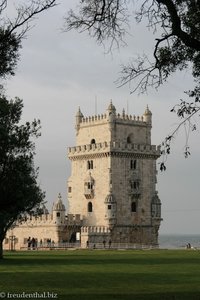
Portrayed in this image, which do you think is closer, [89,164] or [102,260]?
[102,260]

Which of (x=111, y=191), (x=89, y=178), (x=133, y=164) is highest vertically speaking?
(x=133, y=164)

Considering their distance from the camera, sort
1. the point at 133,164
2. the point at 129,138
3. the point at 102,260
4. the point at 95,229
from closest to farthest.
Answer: the point at 102,260 → the point at 95,229 → the point at 133,164 → the point at 129,138

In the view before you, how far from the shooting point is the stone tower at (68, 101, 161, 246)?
96.6 m

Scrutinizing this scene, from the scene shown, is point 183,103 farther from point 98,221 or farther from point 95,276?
point 98,221

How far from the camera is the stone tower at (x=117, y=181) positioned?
317 ft

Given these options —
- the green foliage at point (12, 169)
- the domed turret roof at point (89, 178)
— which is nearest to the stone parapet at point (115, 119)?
the domed turret roof at point (89, 178)

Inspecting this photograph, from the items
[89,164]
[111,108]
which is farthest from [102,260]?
[89,164]

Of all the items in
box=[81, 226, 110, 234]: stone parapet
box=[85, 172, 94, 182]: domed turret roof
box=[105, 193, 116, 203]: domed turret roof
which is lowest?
box=[81, 226, 110, 234]: stone parapet

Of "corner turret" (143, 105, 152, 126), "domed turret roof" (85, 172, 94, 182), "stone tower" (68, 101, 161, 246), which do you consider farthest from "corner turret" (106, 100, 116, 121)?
"domed turret roof" (85, 172, 94, 182)

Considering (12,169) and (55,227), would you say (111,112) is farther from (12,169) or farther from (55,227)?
(12,169)

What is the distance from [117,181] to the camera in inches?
3836

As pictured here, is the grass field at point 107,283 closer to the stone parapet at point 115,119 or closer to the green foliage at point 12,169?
the green foliage at point 12,169

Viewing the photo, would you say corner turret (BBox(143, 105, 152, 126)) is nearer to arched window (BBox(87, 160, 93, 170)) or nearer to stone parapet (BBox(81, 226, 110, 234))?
arched window (BBox(87, 160, 93, 170))

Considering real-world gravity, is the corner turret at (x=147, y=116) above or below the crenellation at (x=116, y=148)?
above
